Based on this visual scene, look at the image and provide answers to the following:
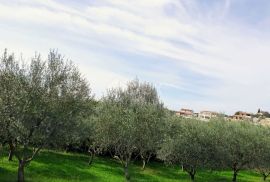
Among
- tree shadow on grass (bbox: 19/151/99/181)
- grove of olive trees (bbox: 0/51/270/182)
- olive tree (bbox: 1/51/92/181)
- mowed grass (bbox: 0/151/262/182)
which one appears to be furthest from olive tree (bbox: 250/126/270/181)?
olive tree (bbox: 1/51/92/181)

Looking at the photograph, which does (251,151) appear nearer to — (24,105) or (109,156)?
(109,156)

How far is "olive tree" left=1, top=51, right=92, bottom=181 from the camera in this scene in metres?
35.1

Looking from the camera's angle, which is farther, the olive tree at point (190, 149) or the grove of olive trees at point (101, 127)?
the olive tree at point (190, 149)

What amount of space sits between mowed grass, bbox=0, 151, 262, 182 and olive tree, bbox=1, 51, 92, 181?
611 centimetres

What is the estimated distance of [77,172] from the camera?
51.3 meters

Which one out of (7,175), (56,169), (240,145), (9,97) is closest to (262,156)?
(240,145)

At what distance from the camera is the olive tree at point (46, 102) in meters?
35.1

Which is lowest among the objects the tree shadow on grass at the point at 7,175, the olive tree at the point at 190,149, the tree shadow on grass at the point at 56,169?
the tree shadow on grass at the point at 7,175

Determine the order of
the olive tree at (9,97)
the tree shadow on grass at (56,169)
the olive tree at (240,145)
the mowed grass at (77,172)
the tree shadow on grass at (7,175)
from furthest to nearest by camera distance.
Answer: the olive tree at (240,145) < the tree shadow on grass at (56,169) < the mowed grass at (77,172) < the tree shadow on grass at (7,175) < the olive tree at (9,97)

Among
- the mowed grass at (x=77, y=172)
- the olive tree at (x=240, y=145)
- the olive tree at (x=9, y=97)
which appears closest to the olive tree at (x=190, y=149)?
the mowed grass at (x=77, y=172)

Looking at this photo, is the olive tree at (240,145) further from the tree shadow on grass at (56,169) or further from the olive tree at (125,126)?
the tree shadow on grass at (56,169)

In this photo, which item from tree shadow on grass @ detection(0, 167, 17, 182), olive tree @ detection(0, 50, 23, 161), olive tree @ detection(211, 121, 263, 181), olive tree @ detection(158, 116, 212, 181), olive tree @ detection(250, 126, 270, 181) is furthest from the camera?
olive tree @ detection(250, 126, 270, 181)

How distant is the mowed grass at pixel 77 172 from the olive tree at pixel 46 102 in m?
6.11

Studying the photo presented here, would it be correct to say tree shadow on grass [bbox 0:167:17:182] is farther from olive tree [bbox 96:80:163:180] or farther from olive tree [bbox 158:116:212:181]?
olive tree [bbox 158:116:212:181]
